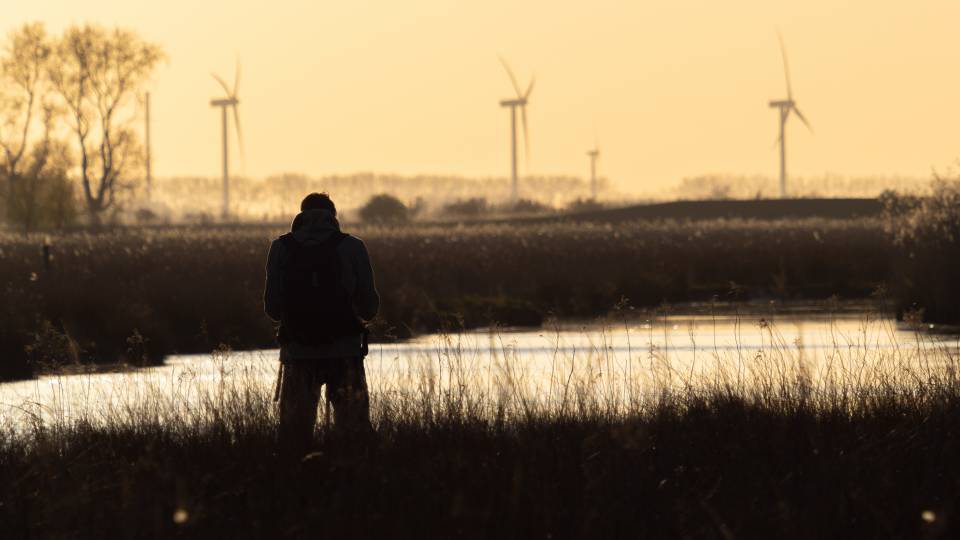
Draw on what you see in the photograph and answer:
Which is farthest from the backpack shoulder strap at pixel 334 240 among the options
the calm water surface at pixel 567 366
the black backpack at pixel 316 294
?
the calm water surface at pixel 567 366

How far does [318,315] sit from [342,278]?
24 centimetres

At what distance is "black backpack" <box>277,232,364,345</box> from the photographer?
9609mm

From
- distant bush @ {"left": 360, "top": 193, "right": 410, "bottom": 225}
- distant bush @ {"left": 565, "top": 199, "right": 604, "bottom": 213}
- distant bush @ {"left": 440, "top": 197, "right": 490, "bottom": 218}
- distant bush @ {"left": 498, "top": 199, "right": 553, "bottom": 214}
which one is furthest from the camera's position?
distant bush @ {"left": 565, "top": 199, "right": 604, "bottom": 213}

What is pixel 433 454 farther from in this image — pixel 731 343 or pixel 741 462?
pixel 731 343

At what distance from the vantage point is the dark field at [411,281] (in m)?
23.3

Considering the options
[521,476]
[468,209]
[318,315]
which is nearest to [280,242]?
[318,315]

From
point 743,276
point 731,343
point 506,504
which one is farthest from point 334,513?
point 743,276

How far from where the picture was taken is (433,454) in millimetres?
9805

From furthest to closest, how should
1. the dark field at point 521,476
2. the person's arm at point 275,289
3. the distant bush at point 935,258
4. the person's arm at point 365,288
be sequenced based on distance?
the distant bush at point 935,258 → the person's arm at point 275,289 → the person's arm at point 365,288 → the dark field at point 521,476

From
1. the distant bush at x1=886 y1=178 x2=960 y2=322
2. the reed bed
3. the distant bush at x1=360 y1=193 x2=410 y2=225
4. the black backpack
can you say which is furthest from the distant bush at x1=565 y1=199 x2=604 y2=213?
the black backpack

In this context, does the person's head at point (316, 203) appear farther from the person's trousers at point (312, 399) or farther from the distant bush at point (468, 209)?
the distant bush at point (468, 209)

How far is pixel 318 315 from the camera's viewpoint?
9617mm

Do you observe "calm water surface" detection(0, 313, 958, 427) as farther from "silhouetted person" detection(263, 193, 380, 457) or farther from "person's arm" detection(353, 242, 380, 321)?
"person's arm" detection(353, 242, 380, 321)

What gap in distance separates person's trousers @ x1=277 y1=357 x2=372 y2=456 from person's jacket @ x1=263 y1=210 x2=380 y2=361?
8cm
